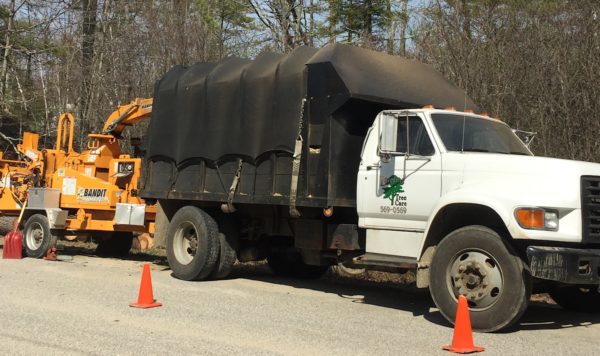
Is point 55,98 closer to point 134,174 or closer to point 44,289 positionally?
point 134,174

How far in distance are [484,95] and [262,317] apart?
8521mm

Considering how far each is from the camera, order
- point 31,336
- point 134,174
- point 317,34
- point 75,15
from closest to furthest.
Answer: point 31,336 < point 134,174 < point 317,34 < point 75,15

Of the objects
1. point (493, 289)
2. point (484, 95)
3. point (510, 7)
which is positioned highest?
point (510, 7)

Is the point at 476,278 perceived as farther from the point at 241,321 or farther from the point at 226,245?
the point at 226,245

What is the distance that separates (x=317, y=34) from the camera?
78.1ft

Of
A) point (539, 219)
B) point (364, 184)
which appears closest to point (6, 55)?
point (364, 184)

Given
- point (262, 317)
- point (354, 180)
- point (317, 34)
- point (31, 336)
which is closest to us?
point (31, 336)

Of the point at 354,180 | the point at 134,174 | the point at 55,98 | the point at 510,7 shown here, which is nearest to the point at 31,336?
the point at 354,180

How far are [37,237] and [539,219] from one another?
35.6 ft

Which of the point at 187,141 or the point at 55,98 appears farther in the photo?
the point at 55,98

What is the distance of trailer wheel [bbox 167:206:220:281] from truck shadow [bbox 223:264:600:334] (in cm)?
106

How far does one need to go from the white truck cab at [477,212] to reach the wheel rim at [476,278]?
0.01 metres

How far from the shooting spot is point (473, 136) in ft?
26.4

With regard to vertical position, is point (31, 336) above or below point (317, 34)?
below
